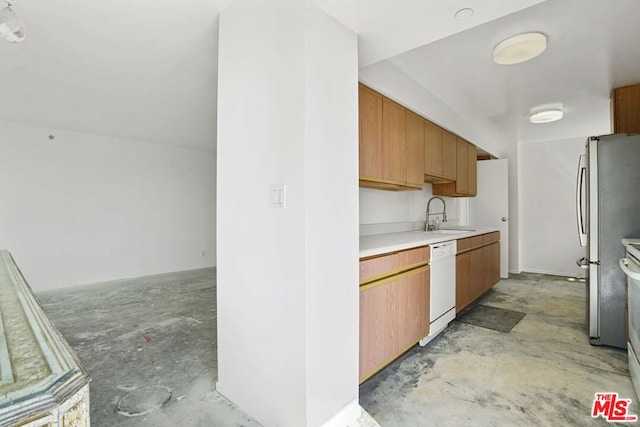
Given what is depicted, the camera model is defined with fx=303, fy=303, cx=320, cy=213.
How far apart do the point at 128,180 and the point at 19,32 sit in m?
3.81

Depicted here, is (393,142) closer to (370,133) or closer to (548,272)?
(370,133)

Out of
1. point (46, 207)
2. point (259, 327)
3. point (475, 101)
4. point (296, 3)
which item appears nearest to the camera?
point (296, 3)

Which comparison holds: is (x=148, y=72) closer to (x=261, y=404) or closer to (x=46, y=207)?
(x=261, y=404)

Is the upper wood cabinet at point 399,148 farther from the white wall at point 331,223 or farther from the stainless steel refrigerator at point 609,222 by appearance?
the stainless steel refrigerator at point 609,222

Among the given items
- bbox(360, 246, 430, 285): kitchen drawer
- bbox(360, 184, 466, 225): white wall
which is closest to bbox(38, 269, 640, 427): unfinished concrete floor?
bbox(360, 246, 430, 285): kitchen drawer

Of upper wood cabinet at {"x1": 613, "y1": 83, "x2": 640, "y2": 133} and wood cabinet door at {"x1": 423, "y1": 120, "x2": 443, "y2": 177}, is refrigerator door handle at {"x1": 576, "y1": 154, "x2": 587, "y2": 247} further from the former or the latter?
wood cabinet door at {"x1": 423, "y1": 120, "x2": 443, "y2": 177}

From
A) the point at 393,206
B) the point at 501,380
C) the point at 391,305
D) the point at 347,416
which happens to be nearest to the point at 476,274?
the point at 393,206

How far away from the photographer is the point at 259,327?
155 centimetres

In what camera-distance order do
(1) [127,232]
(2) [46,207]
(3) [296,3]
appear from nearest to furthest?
(3) [296,3], (2) [46,207], (1) [127,232]

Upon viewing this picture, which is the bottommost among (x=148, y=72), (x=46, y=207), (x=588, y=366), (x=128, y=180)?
(x=588, y=366)

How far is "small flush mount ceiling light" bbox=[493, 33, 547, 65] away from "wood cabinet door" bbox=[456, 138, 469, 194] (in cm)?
151

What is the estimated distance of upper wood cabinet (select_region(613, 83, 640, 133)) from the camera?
10.2ft

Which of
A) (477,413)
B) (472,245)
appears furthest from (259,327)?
(472,245)

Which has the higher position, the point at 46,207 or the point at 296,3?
the point at 296,3
